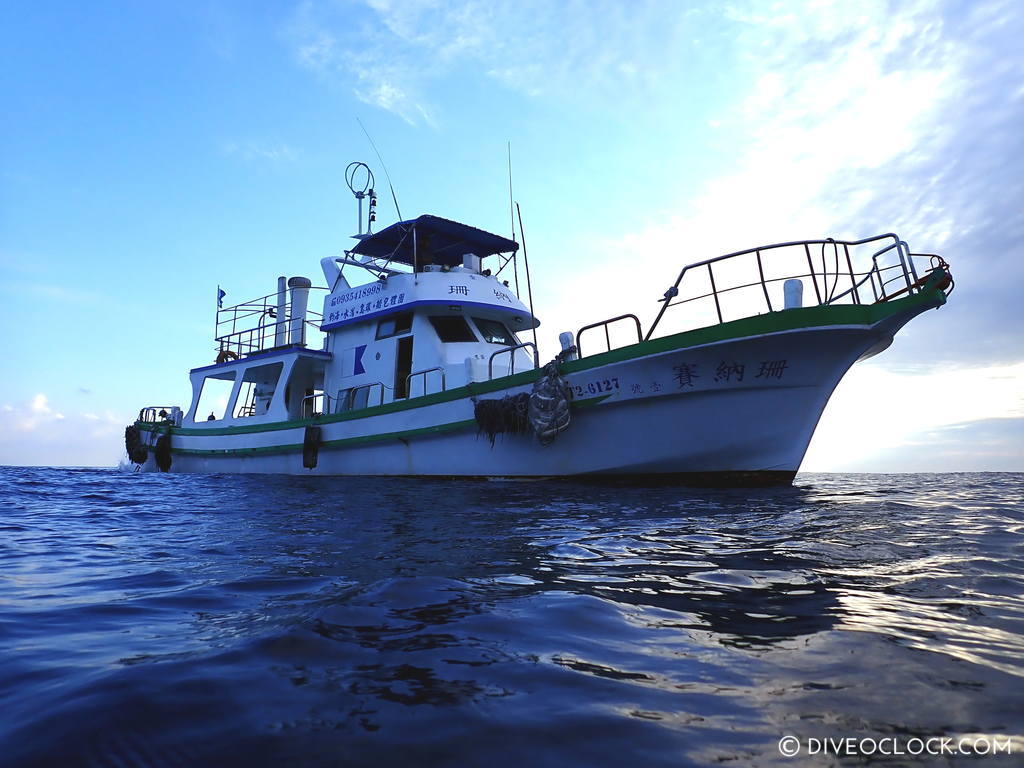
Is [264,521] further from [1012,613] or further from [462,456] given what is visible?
[1012,613]

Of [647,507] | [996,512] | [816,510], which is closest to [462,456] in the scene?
[647,507]

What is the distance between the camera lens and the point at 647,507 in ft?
21.4

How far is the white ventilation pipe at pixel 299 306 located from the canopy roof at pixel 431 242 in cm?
272

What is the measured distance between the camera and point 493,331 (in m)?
13.6

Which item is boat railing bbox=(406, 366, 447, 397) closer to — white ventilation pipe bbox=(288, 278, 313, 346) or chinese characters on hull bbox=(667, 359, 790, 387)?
chinese characters on hull bbox=(667, 359, 790, 387)

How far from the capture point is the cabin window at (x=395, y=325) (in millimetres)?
13086

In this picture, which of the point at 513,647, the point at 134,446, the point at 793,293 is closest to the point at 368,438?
the point at 793,293

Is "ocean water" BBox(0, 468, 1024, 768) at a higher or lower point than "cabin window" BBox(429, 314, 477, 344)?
lower

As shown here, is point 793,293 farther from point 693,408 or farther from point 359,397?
point 359,397

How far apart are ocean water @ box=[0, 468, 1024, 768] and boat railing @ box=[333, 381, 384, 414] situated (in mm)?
8326

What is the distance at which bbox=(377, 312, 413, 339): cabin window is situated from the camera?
13086 mm

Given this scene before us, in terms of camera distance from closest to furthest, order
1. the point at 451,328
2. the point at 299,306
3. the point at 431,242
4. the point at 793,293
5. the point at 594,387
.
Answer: the point at 793,293
the point at 594,387
the point at 451,328
the point at 431,242
the point at 299,306

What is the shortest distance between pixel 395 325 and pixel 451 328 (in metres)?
1.29

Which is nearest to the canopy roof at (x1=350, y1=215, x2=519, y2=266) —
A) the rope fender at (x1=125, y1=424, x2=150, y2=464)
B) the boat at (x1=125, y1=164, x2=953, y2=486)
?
the boat at (x1=125, y1=164, x2=953, y2=486)
